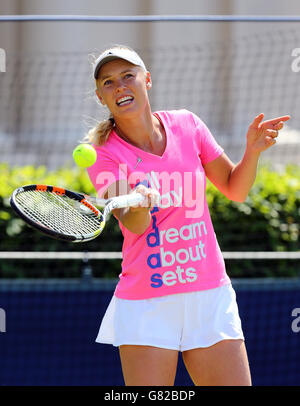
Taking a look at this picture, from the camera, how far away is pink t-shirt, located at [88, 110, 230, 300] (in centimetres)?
298

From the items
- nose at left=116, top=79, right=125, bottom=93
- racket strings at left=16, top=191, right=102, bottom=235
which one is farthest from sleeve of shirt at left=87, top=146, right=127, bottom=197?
nose at left=116, top=79, right=125, bottom=93

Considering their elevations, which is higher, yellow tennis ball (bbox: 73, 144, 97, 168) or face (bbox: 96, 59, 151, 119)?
face (bbox: 96, 59, 151, 119)

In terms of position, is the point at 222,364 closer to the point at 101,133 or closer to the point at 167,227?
the point at 167,227

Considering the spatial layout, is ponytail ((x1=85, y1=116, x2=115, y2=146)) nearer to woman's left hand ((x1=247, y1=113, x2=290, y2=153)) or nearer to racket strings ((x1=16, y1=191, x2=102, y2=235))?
racket strings ((x1=16, y1=191, x2=102, y2=235))

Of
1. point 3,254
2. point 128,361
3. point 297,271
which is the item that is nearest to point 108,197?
point 128,361

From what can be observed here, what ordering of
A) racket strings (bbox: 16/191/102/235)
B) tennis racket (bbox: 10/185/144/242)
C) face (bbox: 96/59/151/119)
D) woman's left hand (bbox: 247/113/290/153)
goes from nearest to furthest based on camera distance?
tennis racket (bbox: 10/185/144/242) < racket strings (bbox: 16/191/102/235) < face (bbox: 96/59/151/119) < woman's left hand (bbox: 247/113/290/153)

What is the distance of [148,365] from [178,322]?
20 centimetres

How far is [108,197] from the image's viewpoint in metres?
3.06

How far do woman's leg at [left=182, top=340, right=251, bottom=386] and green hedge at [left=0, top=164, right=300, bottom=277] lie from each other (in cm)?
203

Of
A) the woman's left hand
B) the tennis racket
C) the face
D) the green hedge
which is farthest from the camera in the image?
the green hedge

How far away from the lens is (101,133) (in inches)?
122

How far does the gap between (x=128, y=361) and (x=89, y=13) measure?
6.01m

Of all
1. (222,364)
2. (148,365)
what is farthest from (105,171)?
(222,364)
